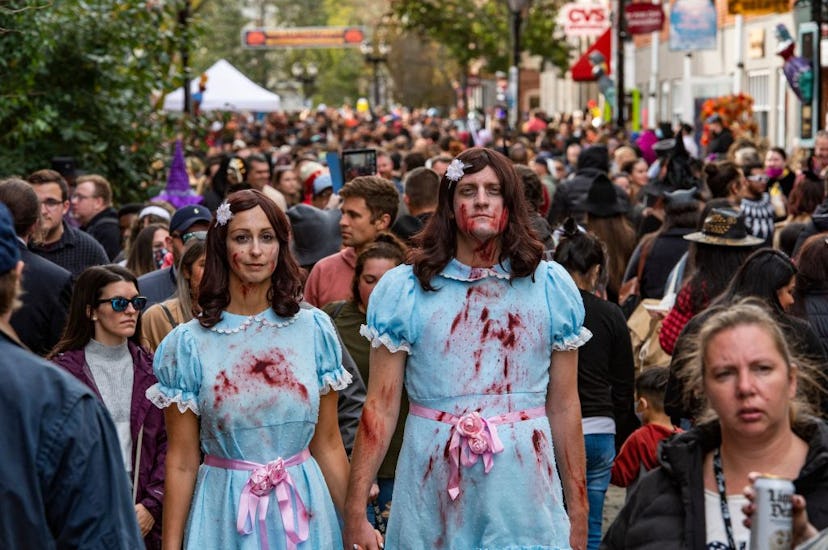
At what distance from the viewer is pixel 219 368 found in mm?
5215

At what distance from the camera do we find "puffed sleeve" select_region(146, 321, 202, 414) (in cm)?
520

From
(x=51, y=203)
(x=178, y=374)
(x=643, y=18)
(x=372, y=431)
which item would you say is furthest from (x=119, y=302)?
(x=643, y=18)

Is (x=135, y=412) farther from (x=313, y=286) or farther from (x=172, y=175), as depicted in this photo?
(x=172, y=175)

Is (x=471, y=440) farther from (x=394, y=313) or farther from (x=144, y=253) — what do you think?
(x=144, y=253)

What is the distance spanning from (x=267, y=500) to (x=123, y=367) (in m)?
1.47

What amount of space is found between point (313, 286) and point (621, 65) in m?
20.6

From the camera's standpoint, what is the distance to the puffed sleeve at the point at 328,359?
5.31m

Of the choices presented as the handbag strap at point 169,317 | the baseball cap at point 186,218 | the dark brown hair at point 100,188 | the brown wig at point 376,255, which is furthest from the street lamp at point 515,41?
the handbag strap at point 169,317

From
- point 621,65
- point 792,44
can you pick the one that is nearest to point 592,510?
point 792,44

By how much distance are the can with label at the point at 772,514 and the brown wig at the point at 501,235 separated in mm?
2004

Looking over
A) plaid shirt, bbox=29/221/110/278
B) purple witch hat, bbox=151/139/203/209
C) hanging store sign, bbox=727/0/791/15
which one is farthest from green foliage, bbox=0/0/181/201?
hanging store sign, bbox=727/0/791/15

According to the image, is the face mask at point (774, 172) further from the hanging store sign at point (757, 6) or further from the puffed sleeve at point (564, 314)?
the puffed sleeve at point (564, 314)

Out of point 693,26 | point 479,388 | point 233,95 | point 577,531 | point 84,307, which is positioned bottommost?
point 577,531

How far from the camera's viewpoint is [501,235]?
517cm
